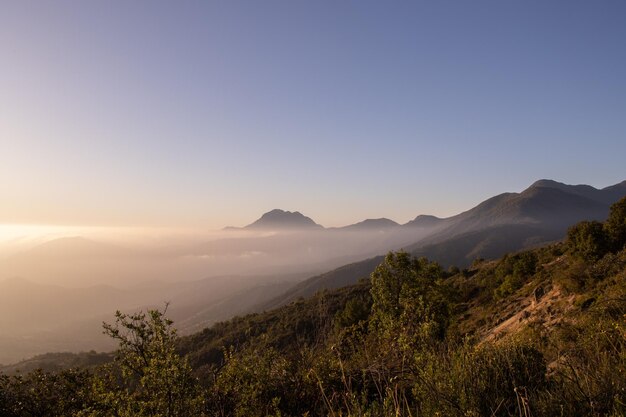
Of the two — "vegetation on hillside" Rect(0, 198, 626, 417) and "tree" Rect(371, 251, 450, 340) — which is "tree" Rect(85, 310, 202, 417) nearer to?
"vegetation on hillside" Rect(0, 198, 626, 417)

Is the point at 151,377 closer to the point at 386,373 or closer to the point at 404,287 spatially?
the point at 386,373

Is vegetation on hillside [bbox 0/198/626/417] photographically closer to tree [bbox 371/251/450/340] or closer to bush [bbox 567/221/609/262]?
tree [bbox 371/251/450/340]

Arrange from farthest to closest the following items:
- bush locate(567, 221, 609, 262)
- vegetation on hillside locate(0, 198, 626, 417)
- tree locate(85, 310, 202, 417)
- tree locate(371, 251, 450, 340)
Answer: bush locate(567, 221, 609, 262) → tree locate(371, 251, 450, 340) → tree locate(85, 310, 202, 417) → vegetation on hillside locate(0, 198, 626, 417)

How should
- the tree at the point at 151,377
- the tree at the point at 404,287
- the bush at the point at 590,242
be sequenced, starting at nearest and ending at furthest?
the tree at the point at 151,377 < the tree at the point at 404,287 < the bush at the point at 590,242

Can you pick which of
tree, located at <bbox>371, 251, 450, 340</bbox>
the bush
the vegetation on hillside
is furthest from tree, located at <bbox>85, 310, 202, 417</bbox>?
the bush

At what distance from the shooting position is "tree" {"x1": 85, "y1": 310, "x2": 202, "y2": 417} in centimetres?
840

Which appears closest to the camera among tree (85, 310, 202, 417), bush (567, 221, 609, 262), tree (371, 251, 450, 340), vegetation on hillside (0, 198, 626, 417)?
vegetation on hillside (0, 198, 626, 417)

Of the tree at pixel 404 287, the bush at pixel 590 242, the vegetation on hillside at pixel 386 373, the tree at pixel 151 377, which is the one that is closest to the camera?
the vegetation on hillside at pixel 386 373

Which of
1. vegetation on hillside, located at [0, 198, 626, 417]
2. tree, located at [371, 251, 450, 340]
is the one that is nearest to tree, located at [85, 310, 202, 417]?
vegetation on hillside, located at [0, 198, 626, 417]

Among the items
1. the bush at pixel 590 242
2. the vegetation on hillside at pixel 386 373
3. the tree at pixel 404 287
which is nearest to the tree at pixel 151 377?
the vegetation on hillside at pixel 386 373

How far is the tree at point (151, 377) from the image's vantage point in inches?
331

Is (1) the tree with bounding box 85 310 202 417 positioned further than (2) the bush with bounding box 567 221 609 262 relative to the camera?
No

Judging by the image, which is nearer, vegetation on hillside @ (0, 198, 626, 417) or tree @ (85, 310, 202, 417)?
vegetation on hillside @ (0, 198, 626, 417)

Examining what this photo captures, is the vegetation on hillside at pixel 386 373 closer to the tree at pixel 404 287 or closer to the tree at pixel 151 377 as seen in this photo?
the tree at pixel 151 377
